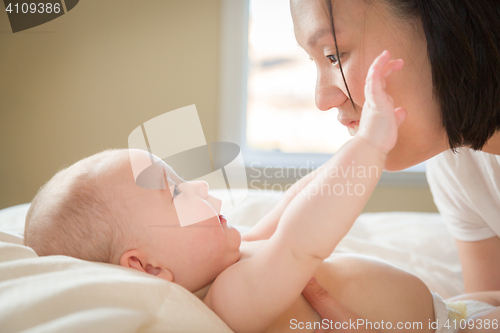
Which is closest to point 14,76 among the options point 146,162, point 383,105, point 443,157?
point 146,162

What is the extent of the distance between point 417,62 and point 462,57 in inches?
2.8

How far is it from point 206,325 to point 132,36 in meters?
1.50

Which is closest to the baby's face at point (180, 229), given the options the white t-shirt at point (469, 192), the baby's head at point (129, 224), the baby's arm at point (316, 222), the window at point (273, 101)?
the baby's head at point (129, 224)

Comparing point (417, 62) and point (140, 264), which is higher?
point (417, 62)

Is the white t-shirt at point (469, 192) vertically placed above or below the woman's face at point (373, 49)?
below

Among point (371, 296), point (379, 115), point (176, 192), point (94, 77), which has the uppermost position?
point (94, 77)

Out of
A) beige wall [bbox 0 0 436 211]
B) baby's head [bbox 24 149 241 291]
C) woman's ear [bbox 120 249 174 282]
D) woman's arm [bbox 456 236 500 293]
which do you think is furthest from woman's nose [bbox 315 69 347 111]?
beige wall [bbox 0 0 436 211]

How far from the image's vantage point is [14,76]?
1429mm

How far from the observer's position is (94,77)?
1648 millimetres

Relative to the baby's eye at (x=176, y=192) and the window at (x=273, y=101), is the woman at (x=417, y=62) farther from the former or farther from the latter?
the window at (x=273, y=101)

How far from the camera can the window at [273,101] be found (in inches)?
76.8

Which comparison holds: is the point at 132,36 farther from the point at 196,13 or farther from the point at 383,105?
the point at 383,105

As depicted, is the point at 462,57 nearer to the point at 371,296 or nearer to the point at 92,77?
the point at 371,296

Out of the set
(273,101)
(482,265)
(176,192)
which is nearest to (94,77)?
(273,101)
